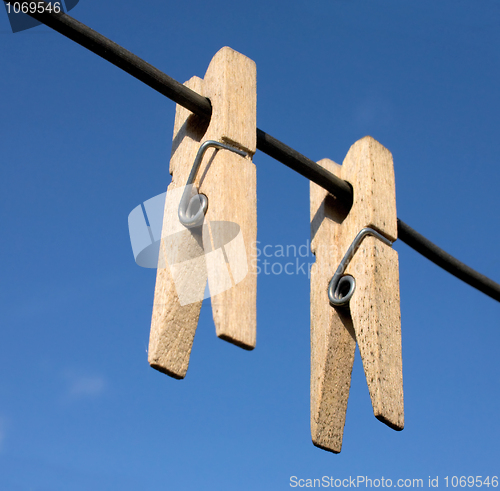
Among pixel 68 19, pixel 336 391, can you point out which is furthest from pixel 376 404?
pixel 68 19

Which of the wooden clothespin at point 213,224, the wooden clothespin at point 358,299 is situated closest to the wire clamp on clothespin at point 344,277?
the wooden clothespin at point 358,299

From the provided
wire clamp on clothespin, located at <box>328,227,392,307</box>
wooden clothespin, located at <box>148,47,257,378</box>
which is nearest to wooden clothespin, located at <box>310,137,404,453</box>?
wire clamp on clothespin, located at <box>328,227,392,307</box>

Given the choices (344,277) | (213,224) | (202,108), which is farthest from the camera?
(344,277)

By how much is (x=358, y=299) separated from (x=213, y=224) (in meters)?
0.36

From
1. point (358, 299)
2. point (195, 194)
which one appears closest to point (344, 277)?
point (358, 299)

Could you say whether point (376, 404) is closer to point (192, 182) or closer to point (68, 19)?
point (192, 182)

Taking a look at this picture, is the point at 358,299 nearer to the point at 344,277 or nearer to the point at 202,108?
the point at 344,277

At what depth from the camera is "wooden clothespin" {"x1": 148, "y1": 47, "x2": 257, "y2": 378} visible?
3.29ft

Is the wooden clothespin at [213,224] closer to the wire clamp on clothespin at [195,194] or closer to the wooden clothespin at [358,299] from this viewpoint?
the wire clamp on clothespin at [195,194]

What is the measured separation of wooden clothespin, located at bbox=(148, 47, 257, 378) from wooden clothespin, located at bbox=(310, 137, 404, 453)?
31 cm

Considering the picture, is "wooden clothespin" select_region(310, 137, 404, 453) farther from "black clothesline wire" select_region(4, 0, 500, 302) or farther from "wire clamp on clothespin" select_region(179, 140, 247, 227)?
"wire clamp on clothespin" select_region(179, 140, 247, 227)

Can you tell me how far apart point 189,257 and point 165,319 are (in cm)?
11

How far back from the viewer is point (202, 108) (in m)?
1.23

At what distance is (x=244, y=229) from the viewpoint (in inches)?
41.6
